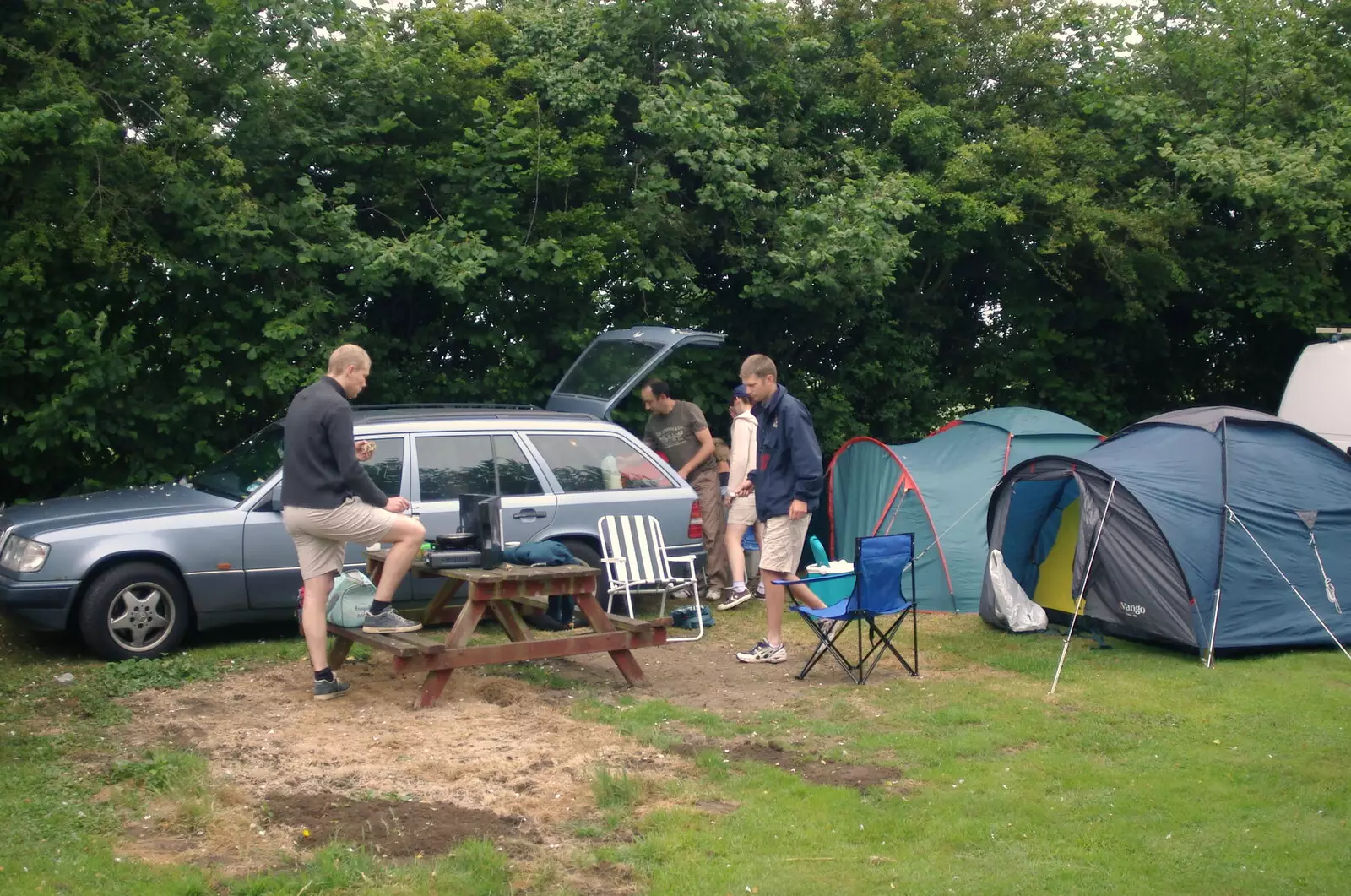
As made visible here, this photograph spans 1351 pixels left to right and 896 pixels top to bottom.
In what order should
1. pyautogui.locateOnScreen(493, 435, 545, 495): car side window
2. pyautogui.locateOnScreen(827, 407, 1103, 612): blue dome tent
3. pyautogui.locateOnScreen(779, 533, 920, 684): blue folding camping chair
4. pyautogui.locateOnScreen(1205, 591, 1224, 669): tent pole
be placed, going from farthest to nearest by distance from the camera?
pyautogui.locateOnScreen(827, 407, 1103, 612): blue dome tent → pyautogui.locateOnScreen(493, 435, 545, 495): car side window → pyautogui.locateOnScreen(1205, 591, 1224, 669): tent pole → pyautogui.locateOnScreen(779, 533, 920, 684): blue folding camping chair

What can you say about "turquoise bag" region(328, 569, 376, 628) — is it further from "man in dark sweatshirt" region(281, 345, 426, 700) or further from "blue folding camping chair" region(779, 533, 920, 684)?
"blue folding camping chair" region(779, 533, 920, 684)

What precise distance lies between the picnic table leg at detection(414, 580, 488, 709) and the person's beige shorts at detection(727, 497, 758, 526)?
3.49m

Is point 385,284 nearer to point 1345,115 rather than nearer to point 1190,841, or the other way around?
point 1190,841

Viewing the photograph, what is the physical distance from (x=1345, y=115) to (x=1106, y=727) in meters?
9.10

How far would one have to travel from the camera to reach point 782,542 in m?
8.20

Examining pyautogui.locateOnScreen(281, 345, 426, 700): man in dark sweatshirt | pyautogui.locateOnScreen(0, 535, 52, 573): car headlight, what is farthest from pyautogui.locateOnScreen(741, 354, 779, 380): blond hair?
pyautogui.locateOnScreen(0, 535, 52, 573): car headlight

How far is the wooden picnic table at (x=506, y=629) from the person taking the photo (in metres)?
7.02

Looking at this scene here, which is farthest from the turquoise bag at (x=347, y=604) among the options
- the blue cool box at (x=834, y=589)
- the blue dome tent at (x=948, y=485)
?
the blue dome tent at (x=948, y=485)

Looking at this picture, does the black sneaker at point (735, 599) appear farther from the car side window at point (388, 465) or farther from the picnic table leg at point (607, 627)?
the car side window at point (388, 465)

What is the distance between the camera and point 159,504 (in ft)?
27.4

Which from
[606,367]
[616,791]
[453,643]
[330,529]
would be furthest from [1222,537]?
[330,529]

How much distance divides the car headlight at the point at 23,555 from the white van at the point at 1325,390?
1172 cm

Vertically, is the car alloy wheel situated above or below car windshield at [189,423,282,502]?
below

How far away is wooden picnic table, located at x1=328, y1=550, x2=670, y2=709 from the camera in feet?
23.0
